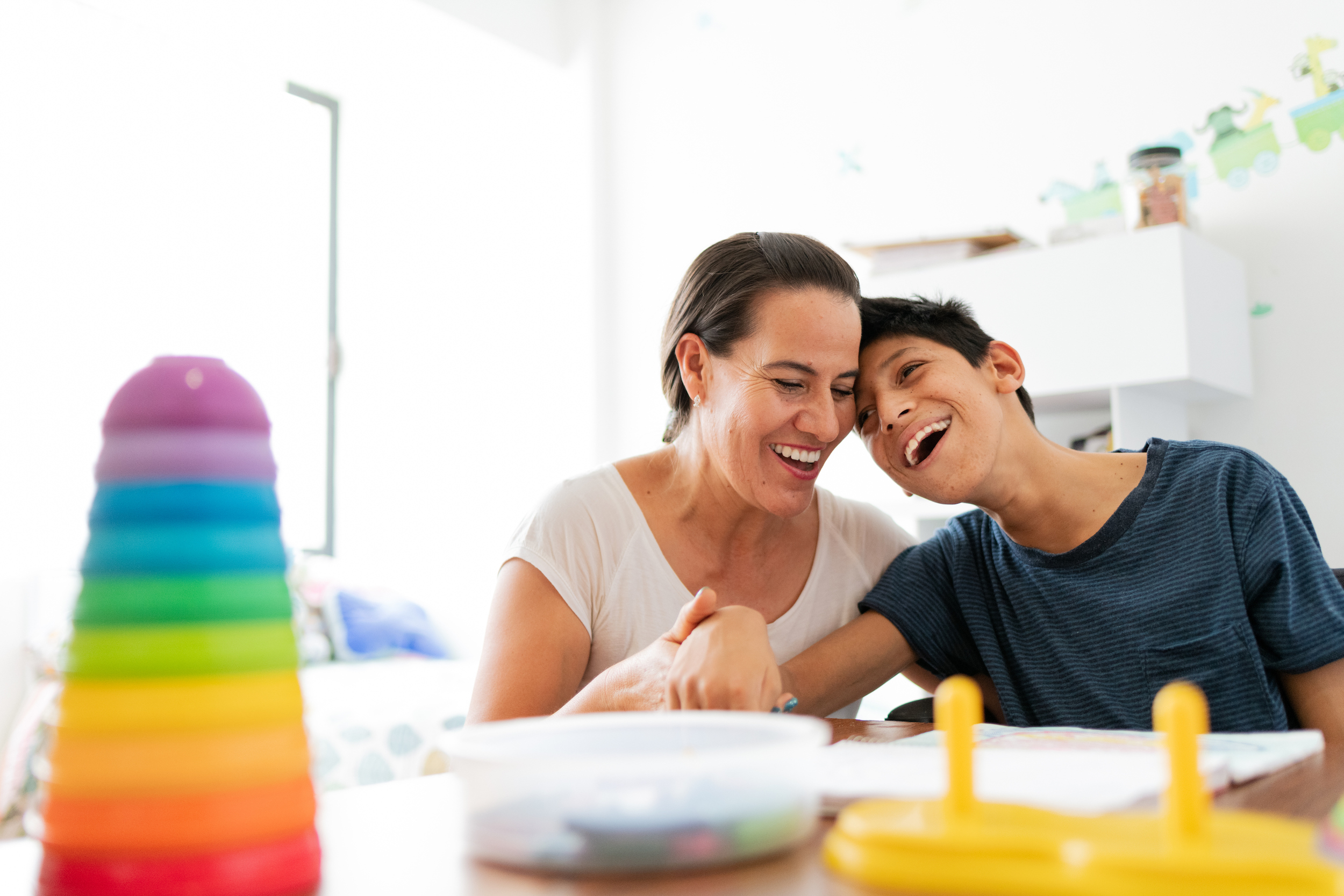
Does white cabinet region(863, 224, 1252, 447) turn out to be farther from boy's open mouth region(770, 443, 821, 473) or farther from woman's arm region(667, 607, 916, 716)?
woman's arm region(667, 607, 916, 716)

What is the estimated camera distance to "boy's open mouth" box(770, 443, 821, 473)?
1.40 meters

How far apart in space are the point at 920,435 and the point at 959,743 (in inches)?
35.5

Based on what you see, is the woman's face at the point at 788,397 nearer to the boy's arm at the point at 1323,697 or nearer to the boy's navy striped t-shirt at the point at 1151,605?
the boy's navy striped t-shirt at the point at 1151,605

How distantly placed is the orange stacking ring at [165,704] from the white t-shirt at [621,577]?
908 millimetres

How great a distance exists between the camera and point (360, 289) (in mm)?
4320

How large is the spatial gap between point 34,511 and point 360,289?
1.52 m

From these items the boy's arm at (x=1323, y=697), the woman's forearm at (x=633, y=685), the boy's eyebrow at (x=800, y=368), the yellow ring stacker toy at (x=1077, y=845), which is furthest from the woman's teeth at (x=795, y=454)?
the yellow ring stacker toy at (x=1077, y=845)

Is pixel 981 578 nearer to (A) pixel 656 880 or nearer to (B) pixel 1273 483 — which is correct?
(B) pixel 1273 483

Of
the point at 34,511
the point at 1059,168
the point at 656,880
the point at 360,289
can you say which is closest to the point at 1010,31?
the point at 1059,168

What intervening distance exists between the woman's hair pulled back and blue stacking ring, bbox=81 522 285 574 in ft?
3.38

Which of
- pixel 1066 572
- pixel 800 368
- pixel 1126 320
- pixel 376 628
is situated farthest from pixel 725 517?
pixel 376 628

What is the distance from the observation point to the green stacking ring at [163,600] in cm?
42

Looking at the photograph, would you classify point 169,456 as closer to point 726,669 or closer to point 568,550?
point 726,669

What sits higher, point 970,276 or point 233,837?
point 970,276
